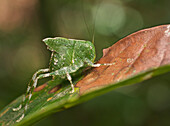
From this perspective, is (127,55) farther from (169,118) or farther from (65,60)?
(169,118)

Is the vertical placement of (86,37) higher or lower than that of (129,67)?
lower

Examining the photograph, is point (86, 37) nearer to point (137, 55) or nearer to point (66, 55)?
point (66, 55)

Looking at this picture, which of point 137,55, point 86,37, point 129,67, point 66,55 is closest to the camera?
point 129,67

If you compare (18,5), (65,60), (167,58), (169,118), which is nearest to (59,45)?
(65,60)

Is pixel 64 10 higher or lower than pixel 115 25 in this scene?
higher

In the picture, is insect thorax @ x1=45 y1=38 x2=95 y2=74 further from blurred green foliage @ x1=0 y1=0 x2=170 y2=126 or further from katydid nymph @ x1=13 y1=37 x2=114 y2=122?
blurred green foliage @ x1=0 y1=0 x2=170 y2=126

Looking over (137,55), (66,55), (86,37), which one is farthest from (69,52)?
(86,37)
